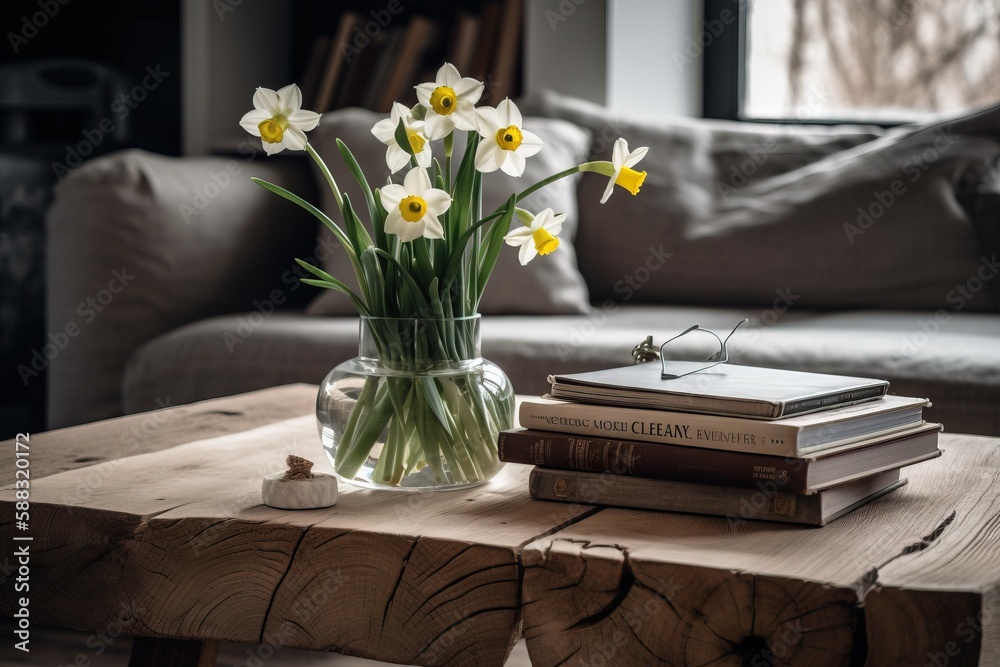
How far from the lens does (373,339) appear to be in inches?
32.7

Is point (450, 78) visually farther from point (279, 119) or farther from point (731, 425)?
point (731, 425)

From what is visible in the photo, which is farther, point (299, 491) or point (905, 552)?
point (299, 491)

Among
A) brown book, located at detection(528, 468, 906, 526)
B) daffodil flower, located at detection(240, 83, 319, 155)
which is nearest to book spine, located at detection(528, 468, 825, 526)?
brown book, located at detection(528, 468, 906, 526)

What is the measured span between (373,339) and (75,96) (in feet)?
7.03

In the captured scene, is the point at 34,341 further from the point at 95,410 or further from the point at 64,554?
the point at 64,554

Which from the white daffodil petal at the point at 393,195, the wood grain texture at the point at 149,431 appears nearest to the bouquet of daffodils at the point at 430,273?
the white daffodil petal at the point at 393,195

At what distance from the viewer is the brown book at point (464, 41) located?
9.08ft

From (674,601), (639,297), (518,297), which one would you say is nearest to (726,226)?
(639,297)

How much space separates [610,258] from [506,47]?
0.83 meters

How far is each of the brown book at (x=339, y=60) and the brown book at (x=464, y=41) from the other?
0.94ft

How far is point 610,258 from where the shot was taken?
220cm

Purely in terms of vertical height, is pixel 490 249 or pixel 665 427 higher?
pixel 490 249
